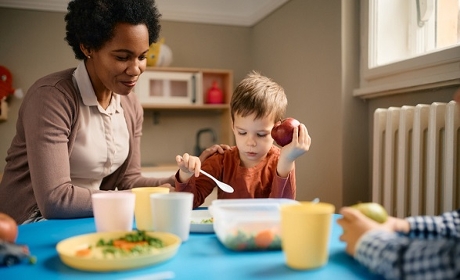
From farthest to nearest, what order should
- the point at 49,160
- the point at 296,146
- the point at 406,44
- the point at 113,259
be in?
1. the point at 406,44
2. the point at 49,160
3. the point at 296,146
4. the point at 113,259

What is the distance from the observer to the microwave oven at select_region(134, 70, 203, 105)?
324cm

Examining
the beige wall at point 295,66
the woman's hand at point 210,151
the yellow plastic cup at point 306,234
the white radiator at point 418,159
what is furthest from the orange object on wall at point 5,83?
the yellow plastic cup at point 306,234

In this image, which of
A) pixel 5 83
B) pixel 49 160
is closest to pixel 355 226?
pixel 49 160

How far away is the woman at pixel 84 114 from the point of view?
1.17m

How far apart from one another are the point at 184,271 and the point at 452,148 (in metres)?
1.29

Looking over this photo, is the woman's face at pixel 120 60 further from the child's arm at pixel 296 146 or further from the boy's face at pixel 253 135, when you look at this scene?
the child's arm at pixel 296 146

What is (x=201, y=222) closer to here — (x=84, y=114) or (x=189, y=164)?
(x=189, y=164)

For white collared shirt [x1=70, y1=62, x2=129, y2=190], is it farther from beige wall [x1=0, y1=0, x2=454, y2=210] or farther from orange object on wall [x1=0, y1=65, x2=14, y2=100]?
orange object on wall [x1=0, y1=65, x2=14, y2=100]

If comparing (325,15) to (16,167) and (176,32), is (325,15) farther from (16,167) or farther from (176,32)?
(16,167)

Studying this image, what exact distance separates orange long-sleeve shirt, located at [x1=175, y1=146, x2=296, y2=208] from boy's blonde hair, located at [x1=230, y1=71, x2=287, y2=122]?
14cm

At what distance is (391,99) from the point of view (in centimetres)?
203

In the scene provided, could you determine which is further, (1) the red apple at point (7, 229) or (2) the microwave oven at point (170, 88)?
(2) the microwave oven at point (170, 88)

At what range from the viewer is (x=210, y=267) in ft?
2.08

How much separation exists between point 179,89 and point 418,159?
2125mm
